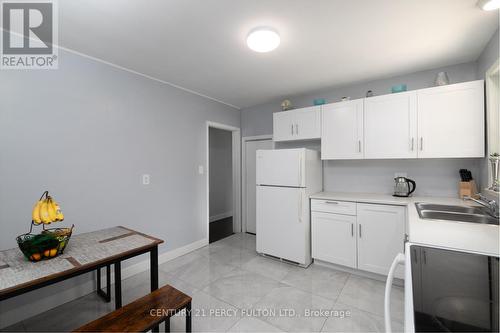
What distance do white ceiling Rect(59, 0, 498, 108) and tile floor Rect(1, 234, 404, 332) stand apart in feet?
8.05

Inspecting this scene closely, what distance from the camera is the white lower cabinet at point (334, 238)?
8.63 ft

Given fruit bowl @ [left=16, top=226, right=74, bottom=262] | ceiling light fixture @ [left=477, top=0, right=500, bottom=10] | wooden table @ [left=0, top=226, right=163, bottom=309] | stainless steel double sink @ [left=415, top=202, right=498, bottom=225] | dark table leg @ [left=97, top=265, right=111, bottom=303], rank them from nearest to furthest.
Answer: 1. wooden table @ [left=0, top=226, right=163, bottom=309]
2. fruit bowl @ [left=16, top=226, right=74, bottom=262]
3. ceiling light fixture @ [left=477, top=0, right=500, bottom=10]
4. stainless steel double sink @ [left=415, top=202, right=498, bottom=225]
5. dark table leg @ [left=97, top=265, right=111, bottom=303]

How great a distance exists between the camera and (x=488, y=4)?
1.54m

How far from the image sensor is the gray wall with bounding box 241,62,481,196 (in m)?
2.53

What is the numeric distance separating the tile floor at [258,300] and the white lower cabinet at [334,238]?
0.18m

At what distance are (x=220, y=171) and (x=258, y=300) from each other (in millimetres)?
3704

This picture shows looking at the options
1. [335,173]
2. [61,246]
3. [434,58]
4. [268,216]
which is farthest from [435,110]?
[61,246]

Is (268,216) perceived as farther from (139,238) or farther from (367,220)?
(139,238)

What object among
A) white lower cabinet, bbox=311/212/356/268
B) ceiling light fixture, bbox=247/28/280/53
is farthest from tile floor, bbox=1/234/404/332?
ceiling light fixture, bbox=247/28/280/53

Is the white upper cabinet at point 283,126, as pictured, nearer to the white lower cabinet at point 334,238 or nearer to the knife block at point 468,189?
the white lower cabinet at point 334,238

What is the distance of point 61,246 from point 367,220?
283 cm

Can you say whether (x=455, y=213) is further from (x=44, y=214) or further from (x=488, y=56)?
(x=44, y=214)

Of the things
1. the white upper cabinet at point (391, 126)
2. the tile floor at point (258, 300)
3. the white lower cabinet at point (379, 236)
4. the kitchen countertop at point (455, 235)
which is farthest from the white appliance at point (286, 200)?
the kitchen countertop at point (455, 235)

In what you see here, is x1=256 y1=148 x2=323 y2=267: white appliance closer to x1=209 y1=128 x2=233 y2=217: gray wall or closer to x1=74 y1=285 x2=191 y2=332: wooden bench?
x1=74 y1=285 x2=191 y2=332: wooden bench
